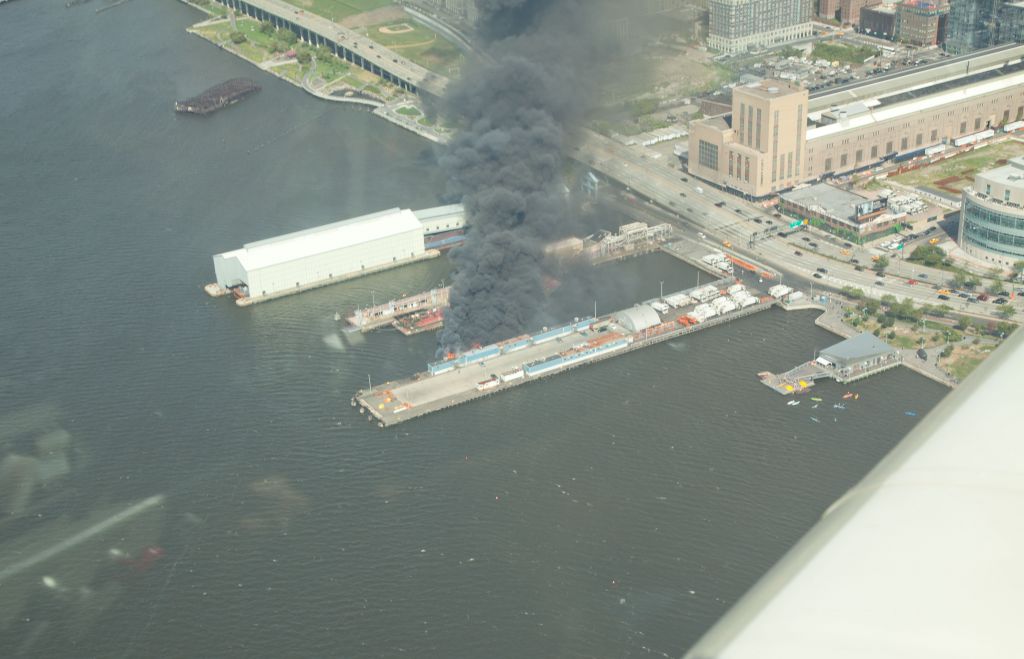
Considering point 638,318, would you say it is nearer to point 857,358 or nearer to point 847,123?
point 857,358

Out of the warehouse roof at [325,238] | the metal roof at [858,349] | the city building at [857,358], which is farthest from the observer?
the warehouse roof at [325,238]

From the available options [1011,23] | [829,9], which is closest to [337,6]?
[829,9]

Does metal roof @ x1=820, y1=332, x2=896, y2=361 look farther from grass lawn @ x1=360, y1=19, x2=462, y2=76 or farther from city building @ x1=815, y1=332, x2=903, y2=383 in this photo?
grass lawn @ x1=360, y1=19, x2=462, y2=76

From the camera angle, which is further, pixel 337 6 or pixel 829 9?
pixel 337 6

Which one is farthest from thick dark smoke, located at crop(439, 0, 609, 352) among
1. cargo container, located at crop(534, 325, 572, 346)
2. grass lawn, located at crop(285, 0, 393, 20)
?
grass lawn, located at crop(285, 0, 393, 20)

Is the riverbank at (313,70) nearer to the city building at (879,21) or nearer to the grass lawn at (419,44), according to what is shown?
the grass lawn at (419,44)

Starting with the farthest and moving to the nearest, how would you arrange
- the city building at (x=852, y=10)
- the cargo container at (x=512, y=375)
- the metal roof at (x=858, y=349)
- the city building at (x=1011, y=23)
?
the city building at (x=852, y=10)
the city building at (x=1011, y=23)
the cargo container at (x=512, y=375)
the metal roof at (x=858, y=349)

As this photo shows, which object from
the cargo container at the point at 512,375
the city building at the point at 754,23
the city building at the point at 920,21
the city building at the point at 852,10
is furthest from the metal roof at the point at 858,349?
the city building at the point at 852,10
